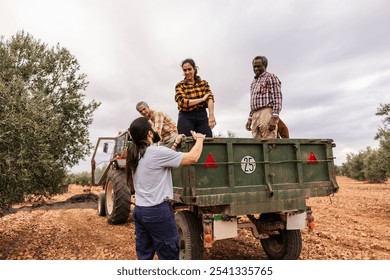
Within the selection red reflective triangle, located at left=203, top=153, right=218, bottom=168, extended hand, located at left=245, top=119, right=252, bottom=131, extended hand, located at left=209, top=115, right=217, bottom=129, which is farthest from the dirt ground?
extended hand, located at left=209, top=115, right=217, bottom=129

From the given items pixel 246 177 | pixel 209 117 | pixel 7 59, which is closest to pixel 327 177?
pixel 246 177

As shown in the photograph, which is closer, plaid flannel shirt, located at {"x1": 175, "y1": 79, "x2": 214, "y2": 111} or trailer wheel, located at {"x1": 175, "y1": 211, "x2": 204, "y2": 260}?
trailer wheel, located at {"x1": 175, "y1": 211, "x2": 204, "y2": 260}

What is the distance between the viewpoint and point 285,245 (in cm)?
505

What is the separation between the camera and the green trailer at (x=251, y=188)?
13.3 ft

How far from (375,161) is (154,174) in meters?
16.1

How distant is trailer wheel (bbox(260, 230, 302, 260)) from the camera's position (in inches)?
194

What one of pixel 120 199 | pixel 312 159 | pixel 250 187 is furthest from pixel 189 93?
pixel 120 199

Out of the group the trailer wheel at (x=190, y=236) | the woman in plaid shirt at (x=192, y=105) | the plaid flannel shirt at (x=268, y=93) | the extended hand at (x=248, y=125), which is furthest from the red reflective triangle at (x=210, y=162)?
the extended hand at (x=248, y=125)

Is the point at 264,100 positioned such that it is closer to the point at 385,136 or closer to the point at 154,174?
the point at 154,174

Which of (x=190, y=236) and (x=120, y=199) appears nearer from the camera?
(x=190, y=236)

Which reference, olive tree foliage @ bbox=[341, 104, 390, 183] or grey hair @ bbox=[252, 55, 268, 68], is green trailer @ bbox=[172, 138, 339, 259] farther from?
olive tree foliage @ bbox=[341, 104, 390, 183]

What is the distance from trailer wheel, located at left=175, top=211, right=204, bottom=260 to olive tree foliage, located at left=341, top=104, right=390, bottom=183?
1140 centimetres

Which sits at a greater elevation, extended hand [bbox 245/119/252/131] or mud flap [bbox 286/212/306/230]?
extended hand [bbox 245/119/252/131]

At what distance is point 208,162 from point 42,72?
15.0 meters
